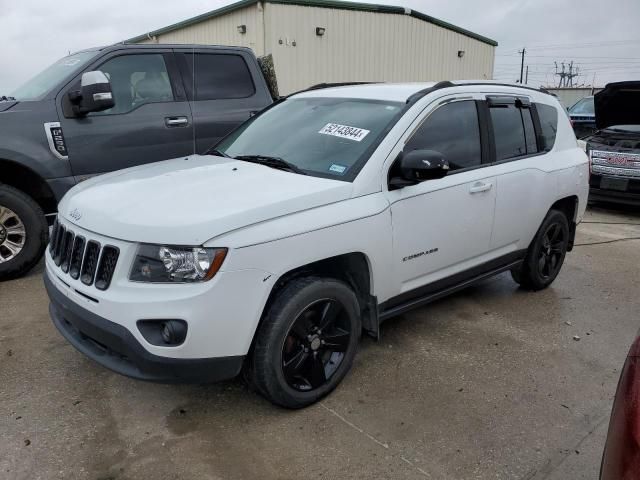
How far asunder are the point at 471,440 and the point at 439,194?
1465 millimetres

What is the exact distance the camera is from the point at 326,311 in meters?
2.99

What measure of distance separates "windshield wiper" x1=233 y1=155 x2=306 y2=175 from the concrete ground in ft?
4.31

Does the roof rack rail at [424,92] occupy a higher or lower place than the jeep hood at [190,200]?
higher

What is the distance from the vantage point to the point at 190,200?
107 inches

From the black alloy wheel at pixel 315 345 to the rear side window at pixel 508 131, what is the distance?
1848 mm

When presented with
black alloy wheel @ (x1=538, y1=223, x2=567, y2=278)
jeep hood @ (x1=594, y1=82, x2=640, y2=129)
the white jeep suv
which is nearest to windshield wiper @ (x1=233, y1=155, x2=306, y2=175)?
the white jeep suv

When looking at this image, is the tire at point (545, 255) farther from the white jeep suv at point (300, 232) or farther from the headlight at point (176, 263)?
the headlight at point (176, 263)

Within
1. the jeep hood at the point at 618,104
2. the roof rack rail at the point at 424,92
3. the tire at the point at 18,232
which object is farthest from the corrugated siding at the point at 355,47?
the roof rack rail at the point at 424,92

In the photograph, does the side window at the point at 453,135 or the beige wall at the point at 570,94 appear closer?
the side window at the point at 453,135

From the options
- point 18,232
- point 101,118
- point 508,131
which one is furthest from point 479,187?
point 18,232

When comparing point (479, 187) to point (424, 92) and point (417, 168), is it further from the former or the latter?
point (417, 168)

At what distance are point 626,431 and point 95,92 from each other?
4464 mm

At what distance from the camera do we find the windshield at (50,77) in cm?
492

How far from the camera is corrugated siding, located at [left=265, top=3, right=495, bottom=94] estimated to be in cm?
1428
